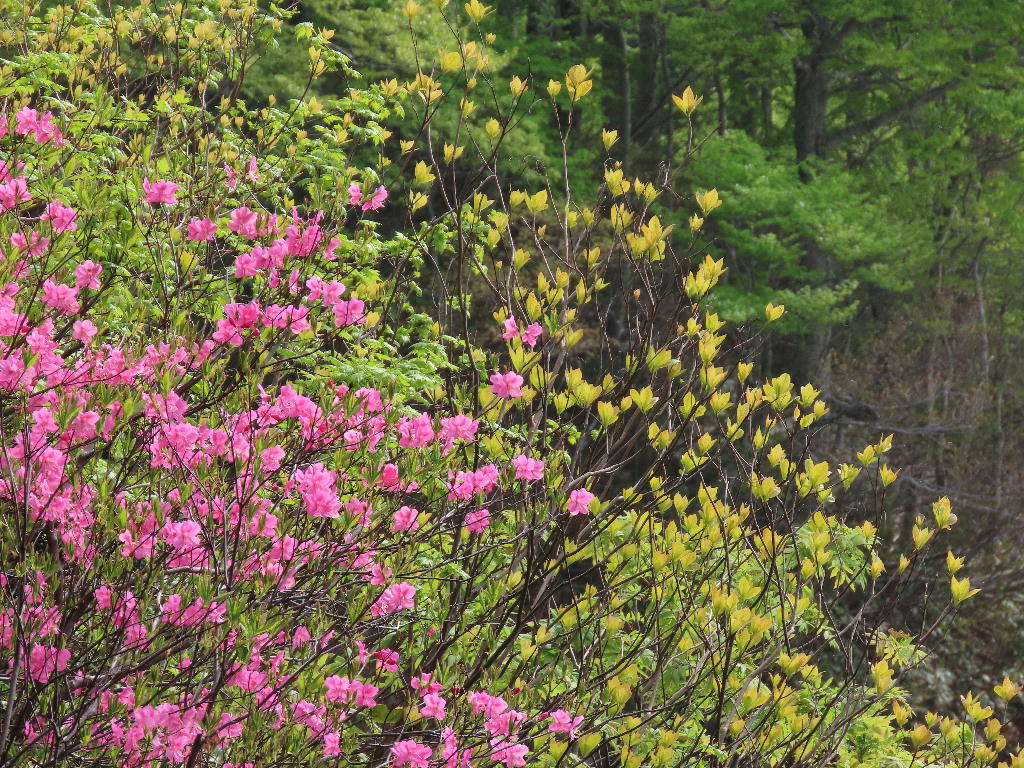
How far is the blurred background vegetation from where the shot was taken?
1203cm

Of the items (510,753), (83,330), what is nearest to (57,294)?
(83,330)

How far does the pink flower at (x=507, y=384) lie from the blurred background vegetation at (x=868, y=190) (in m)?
8.81

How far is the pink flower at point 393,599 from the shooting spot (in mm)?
2463

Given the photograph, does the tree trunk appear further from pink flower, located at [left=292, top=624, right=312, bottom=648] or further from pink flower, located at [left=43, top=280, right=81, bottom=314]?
pink flower, located at [left=43, top=280, right=81, bottom=314]

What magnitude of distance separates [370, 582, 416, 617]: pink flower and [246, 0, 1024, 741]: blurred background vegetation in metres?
9.16

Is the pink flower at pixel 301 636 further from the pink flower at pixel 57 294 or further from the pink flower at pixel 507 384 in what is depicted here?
the pink flower at pixel 57 294

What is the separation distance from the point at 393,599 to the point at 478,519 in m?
0.49

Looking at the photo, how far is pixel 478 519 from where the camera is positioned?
292cm

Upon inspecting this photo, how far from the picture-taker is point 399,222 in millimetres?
14742

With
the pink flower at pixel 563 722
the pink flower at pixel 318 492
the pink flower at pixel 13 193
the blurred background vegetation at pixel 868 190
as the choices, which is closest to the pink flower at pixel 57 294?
the pink flower at pixel 13 193

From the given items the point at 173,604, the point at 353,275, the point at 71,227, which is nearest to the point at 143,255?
the point at 71,227

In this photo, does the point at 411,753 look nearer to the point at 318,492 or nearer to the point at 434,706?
the point at 434,706

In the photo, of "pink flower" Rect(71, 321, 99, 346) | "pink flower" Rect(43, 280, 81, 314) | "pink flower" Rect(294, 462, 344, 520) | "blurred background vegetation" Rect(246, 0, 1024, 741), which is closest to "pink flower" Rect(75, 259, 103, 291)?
"pink flower" Rect(43, 280, 81, 314)

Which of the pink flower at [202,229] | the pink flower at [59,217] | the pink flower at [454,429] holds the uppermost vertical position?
the pink flower at [59,217]
